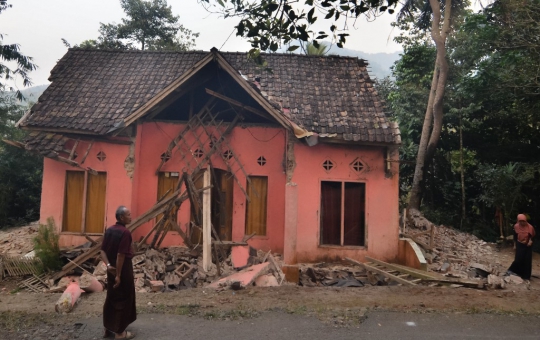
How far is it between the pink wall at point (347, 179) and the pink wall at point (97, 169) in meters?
4.72

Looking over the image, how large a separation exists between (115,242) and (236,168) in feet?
20.7

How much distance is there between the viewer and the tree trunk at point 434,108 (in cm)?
1565

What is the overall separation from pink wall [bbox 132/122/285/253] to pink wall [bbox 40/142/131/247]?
49 centimetres

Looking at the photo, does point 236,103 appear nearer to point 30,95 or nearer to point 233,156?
point 233,156

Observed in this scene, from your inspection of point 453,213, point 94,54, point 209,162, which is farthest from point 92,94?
point 453,213

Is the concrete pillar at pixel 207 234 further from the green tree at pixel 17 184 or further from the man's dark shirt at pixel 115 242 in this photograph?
the green tree at pixel 17 184

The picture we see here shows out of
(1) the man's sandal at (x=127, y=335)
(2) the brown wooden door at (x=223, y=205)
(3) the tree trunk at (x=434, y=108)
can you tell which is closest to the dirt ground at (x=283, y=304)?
(1) the man's sandal at (x=127, y=335)

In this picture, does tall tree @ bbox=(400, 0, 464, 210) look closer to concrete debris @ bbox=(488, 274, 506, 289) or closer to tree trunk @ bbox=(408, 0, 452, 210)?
tree trunk @ bbox=(408, 0, 452, 210)

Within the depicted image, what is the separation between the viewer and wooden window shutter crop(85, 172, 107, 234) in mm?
10633

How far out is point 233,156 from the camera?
428 inches

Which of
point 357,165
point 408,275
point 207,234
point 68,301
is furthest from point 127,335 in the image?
→ point 357,165

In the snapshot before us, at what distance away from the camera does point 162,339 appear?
15.8 feet

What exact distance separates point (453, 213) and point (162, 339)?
51.1 feet

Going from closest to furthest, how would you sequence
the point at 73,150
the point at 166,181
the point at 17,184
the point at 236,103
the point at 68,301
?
1. the point at 68,301
2. the point at 73,150
3. the point at 236,103
4. the point at 166,181
5. the point at 17,184
